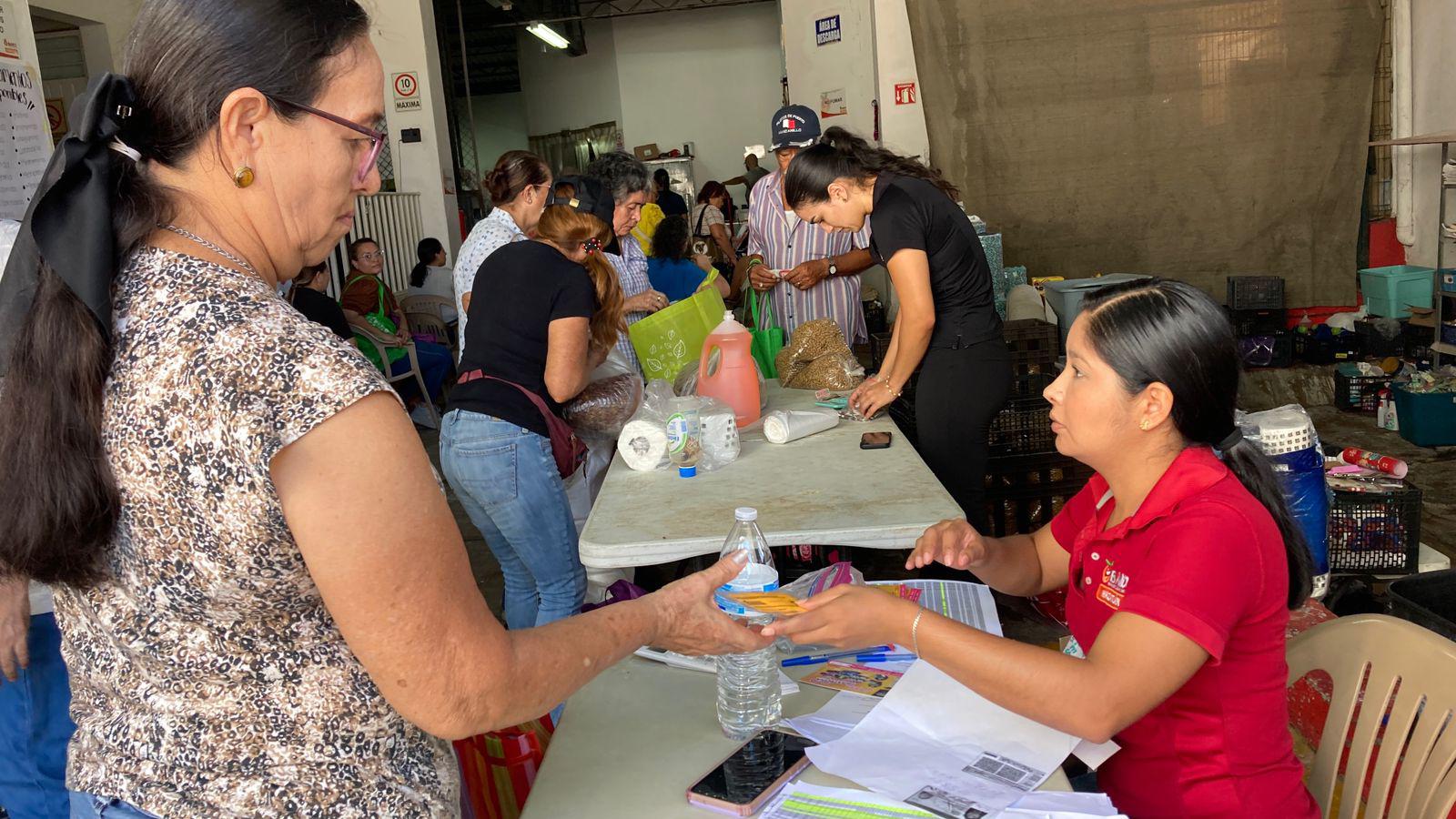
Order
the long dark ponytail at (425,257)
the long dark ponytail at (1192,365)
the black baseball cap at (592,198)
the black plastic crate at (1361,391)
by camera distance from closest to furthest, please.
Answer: the long dark ponytail at (1192,365) < the black baseball cap at (592,198) < the black plastic crate at (1361,391) < the long dark ponytail at (425,257)

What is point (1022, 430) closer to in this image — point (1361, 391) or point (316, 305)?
point (316, 305)

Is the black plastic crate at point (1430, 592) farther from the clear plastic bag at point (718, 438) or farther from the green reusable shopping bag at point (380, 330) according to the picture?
the green reusable shopping bag at point (380, 330)

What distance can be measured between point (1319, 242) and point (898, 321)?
5936 mm

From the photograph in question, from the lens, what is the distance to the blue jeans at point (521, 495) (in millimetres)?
2850

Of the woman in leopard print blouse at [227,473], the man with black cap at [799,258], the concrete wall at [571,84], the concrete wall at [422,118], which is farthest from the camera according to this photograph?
the concrete wall at [571,84]

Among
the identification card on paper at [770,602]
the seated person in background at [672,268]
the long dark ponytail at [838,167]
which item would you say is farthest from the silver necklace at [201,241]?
the seated person in background at [672,268]

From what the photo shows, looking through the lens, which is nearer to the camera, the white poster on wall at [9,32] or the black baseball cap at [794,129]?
the white poster on wall at [9,32]

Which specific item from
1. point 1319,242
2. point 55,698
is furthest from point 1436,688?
point 1319,242

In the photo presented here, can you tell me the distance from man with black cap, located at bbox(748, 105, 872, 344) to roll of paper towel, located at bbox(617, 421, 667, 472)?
211 centimetres

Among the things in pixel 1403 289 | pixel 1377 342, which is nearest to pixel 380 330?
pixel 1377 342

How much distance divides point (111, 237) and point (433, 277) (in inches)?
334

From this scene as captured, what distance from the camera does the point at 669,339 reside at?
357 centimetres

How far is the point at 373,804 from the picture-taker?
1076 millimetres

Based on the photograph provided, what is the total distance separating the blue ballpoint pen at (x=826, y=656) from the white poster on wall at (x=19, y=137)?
3.04 m
